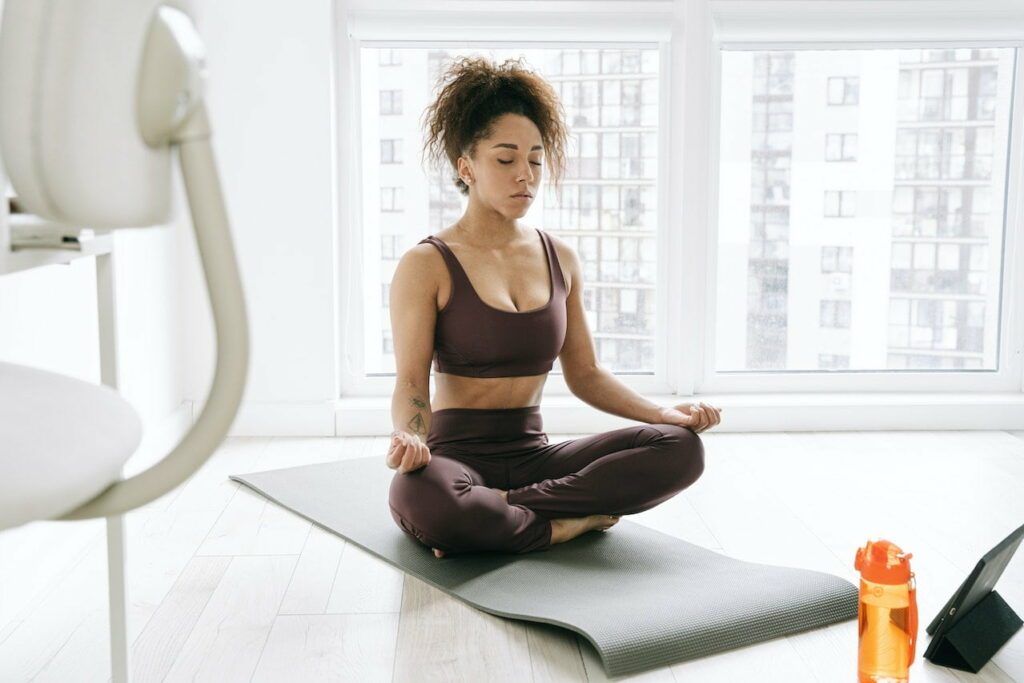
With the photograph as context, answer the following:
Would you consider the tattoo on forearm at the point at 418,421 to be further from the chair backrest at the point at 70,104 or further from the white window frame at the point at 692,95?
the chair backrest at the point at 70,104

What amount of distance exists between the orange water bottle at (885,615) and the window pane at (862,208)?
83.0 inches

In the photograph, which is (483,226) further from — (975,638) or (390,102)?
(390,102)

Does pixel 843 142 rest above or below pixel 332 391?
above

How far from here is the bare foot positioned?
7.39 feet

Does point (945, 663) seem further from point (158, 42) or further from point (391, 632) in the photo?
point (158, 42)

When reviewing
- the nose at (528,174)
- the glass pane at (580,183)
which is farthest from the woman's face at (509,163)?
the glass pane at (580,183)

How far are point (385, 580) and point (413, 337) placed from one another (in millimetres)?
486

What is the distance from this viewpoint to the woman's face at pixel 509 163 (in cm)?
234

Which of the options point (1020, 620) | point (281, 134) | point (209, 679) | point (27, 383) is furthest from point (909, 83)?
point (27, 383)

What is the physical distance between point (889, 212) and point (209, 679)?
278cm

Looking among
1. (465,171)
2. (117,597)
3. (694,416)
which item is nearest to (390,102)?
(465,171)

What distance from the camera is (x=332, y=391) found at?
3494mm

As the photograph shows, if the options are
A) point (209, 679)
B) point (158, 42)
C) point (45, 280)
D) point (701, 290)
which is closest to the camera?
point (158, 42)

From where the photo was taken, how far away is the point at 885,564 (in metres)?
1.61
